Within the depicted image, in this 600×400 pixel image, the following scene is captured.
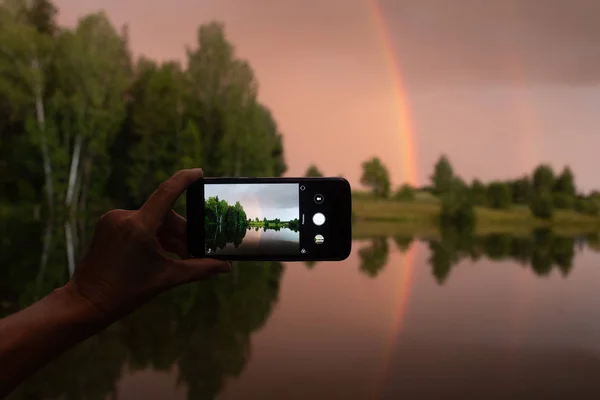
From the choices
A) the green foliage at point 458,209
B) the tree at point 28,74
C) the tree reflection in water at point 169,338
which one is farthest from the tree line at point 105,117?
the tree reflection in water at point 169,338

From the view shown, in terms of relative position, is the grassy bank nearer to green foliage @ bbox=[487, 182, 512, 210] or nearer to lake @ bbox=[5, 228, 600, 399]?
green foliage @ bbox=[487, 182, 512, 210]

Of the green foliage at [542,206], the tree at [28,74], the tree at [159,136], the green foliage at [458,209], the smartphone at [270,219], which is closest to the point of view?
the smartphone at [270,219]

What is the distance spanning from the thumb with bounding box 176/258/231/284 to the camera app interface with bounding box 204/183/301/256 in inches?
5.3

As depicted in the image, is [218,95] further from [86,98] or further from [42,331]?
[42,331]

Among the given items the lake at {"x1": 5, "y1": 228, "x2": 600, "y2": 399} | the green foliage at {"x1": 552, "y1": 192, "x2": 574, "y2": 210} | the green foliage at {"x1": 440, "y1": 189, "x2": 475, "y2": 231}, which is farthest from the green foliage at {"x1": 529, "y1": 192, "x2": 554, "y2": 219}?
the lake at {"x1": 5, "y1": 228, "x2": 600, "y2": 399}

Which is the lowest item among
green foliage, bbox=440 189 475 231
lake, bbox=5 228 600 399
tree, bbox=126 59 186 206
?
lake, bbox=5 228 600 399

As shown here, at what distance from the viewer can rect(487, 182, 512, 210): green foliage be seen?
21.4 metres

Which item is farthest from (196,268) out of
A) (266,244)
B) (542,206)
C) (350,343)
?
(542,206)

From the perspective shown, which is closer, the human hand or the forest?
the human hand

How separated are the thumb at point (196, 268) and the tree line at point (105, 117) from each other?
16.7 m

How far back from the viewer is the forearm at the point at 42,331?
1122 mm

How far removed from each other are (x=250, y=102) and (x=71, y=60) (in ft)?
18.7

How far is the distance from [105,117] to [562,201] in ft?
52.9

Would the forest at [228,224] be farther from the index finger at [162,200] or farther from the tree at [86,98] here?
the tree at [86,98]
